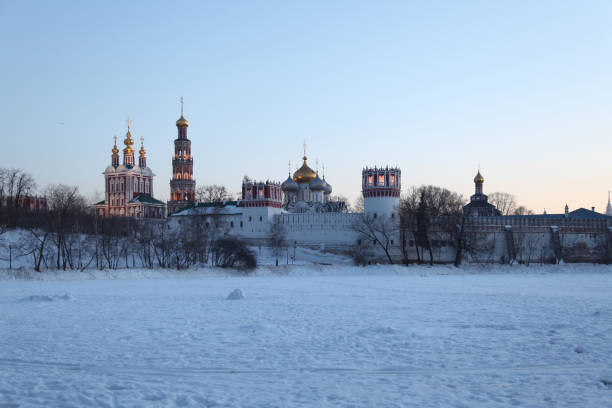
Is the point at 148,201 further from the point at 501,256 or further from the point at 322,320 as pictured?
the point at 322,320

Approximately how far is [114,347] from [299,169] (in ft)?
202

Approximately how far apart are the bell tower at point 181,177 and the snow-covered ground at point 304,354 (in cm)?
6814

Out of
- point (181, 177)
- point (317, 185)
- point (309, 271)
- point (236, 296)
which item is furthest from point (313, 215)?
point (236, 296)

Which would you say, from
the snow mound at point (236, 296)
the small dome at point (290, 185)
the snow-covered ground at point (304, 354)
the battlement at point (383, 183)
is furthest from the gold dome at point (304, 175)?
the snow-covered ground at point (304, 354)

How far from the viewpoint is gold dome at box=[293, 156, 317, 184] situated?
7062cm

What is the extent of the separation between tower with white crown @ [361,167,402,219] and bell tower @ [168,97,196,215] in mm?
36780

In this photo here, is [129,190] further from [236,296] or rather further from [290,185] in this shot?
[236,296]

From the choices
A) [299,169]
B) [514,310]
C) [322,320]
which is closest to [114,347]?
[322,320]

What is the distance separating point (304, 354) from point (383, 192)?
1817 inches

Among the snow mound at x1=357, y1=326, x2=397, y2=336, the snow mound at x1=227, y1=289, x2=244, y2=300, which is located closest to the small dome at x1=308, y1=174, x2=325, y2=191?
the snow mound at x1=227, y1=289, x2=244, y2=300

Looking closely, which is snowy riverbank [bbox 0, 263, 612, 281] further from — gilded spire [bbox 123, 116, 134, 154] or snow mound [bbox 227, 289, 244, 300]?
gilded spire [bbox 123, 116, 134, 154]

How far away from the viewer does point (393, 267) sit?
45.0 m

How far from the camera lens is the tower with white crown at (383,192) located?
5525 centimetres

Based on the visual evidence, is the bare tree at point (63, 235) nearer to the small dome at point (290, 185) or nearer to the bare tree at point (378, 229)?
the bare tree at point (378, 229)
